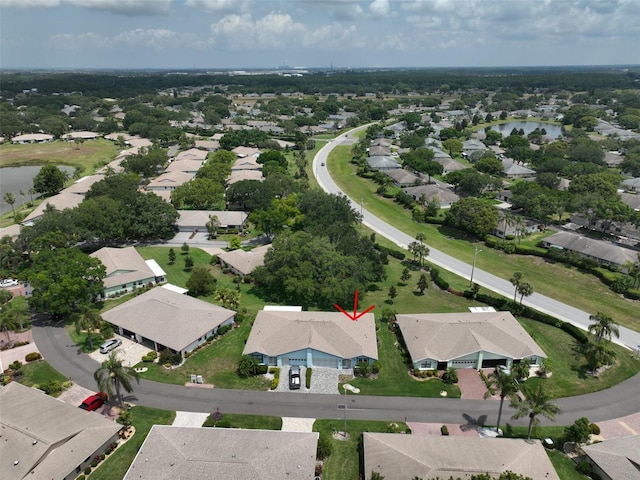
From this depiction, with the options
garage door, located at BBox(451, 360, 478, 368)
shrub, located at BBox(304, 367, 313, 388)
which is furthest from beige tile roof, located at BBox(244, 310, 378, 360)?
garage door, located at BBox(451, 360, 478, 368)

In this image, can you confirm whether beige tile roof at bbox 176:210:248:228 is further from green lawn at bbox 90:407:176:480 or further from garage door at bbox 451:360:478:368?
garage door at bbox 451:360:478:368

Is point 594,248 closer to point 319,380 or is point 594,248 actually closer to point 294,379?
point 319,380

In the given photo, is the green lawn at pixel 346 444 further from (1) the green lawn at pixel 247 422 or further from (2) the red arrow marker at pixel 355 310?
(2) the red arrow marker at pixel 355 310

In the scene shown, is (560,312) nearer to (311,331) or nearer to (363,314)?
(363,314)

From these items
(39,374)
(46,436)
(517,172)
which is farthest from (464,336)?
(517,172)

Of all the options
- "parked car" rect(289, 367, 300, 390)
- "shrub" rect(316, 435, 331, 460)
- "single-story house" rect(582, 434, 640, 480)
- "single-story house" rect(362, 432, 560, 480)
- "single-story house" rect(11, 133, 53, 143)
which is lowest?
"parked car" rect(289, 367, 300, 390)

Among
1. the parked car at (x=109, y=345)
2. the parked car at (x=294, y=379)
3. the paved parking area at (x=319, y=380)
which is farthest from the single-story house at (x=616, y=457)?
the parked car at (x=109, y=345)
